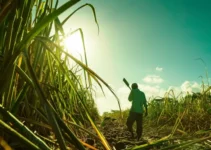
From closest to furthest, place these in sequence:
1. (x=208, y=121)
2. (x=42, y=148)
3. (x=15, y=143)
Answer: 1. (x=42, y=148)
2. (x=15, y=143)
3. (x=208, y=121)

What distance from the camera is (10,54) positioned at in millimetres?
764

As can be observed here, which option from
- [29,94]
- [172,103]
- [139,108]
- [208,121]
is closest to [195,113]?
[208,121]

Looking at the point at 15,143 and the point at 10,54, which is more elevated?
the point at 10,54

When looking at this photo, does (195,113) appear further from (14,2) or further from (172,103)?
(14,2)

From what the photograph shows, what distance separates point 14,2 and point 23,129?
0.29 m

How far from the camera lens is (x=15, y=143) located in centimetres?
105

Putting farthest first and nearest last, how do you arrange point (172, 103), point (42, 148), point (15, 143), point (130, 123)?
1. point (172, 103)
2. point (130, 123)
3. point (15, 143)
4. point (42, 148)

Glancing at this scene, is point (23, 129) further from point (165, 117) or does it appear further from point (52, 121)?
point (165, 117)

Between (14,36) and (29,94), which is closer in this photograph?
(14,36)

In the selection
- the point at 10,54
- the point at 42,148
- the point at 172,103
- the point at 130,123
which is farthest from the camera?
the point at 172,103

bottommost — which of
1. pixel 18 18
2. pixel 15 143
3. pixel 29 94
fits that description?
pixel 15 143

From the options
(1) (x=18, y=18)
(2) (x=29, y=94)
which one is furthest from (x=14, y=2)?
(2) (x=29, y=94)

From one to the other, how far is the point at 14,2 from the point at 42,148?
0.34m

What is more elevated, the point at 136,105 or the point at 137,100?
the point at 137,100
